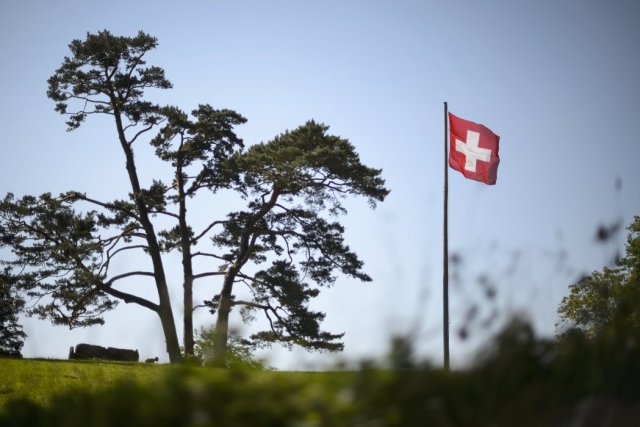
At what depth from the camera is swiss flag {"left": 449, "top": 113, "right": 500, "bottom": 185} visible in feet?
54.8

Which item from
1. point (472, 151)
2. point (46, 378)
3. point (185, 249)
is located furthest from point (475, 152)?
point (185, 249)

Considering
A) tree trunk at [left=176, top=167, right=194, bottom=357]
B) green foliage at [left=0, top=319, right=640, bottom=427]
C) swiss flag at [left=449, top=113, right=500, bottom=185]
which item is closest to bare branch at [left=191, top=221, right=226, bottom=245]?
tree trunk at [left=176, top=167, right=194, bottom=357]

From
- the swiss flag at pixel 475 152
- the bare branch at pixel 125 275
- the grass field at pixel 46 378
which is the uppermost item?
the swiss flag at pixel 475 152

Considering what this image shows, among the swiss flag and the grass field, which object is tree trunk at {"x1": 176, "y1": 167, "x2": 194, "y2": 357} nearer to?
the grass field

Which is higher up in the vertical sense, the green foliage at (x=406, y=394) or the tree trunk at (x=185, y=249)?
the tree trunk at (x=185, y=249)

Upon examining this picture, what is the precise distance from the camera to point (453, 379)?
8.74 feet

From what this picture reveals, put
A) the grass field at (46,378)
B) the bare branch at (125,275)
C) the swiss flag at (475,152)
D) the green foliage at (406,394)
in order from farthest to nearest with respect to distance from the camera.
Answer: the bare branch at (125,275)
the swiss flag at (475,152)
the grass field at (46,378)
the green foliage at (406,394)

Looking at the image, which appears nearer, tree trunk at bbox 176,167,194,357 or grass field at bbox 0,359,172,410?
grass field at bbox 0,359,172,410

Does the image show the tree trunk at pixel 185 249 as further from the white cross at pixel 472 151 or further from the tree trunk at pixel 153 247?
the white cross at pixel 472 151

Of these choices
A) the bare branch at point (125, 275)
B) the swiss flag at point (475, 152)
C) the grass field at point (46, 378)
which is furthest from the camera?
the bare branch at point (125, 275)

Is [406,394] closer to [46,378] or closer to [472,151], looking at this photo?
[46,378]

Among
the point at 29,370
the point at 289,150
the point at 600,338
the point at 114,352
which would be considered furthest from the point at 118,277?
the point at 600,338

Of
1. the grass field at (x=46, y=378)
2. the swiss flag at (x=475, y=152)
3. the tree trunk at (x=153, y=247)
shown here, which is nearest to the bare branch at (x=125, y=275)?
the tree trunk at (x=153, y=247)

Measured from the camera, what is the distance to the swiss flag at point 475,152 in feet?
54.8
